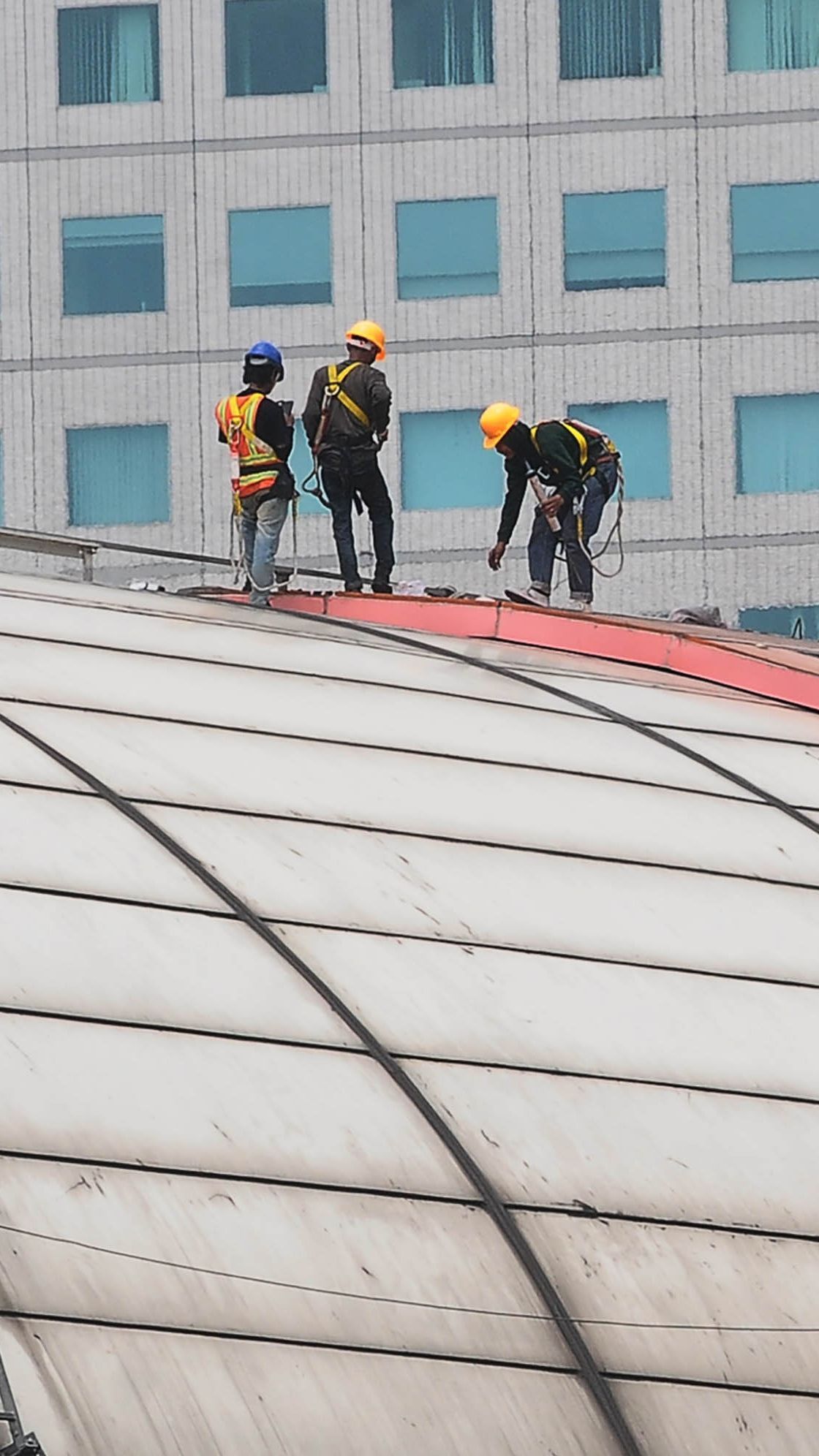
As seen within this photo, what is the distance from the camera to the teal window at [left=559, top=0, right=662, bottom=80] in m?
40.1

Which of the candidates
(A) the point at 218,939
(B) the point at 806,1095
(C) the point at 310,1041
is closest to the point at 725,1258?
(B) the point at 806,1095

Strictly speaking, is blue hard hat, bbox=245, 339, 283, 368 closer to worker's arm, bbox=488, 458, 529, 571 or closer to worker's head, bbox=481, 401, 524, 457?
worker's head, bbox=481, 401, 524, 457

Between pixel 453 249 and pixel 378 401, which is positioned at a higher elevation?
pixel 453 249

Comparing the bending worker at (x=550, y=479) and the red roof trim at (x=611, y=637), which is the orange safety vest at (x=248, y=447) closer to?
the red roof trim at (x=611, y=637)

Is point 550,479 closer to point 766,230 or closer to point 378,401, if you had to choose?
Answer: point 378,401

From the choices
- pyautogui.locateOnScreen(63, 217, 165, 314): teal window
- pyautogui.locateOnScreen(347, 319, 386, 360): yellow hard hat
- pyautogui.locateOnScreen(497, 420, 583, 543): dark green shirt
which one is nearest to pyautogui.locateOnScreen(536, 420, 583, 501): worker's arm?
pyautogui.locateOnScreen(497, 420, 583, 543): dark green shirt

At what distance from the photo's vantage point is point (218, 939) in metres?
11.3

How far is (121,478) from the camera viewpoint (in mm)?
40094

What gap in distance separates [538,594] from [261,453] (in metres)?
2.89

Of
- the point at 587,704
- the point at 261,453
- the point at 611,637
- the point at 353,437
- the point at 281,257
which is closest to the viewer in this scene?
the point at 587,704

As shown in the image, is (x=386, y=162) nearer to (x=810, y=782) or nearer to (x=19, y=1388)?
(x=810, y=782)

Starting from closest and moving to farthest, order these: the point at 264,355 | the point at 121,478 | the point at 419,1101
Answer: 1. the point at 419,1101
2. the point at 264,355
3. the point at 121,478

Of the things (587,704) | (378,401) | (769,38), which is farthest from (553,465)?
(769,38)

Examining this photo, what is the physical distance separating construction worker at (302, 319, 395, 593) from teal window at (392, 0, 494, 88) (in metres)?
20.1
